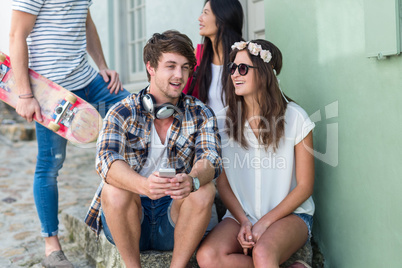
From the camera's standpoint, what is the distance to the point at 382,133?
2.27 m

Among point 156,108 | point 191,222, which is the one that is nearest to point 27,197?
point 156,108

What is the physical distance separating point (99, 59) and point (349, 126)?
1973 millimetres

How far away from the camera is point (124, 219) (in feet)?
7.89

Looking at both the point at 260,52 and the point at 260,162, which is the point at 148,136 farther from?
the point at 260,52

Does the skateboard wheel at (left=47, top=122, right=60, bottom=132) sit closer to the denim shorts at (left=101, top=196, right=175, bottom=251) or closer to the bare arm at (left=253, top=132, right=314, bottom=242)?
the denim shorts at (left=101, top=196, right=175, bottom=251)

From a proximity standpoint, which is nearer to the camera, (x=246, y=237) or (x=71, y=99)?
(x=246, y=237)

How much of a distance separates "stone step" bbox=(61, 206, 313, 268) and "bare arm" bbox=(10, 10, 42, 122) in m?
0.99

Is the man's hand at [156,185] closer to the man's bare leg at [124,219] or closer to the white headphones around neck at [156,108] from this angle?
the man's bare leg at [124,219]

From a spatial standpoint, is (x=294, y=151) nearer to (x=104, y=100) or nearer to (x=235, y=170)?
(x=235, y=170)

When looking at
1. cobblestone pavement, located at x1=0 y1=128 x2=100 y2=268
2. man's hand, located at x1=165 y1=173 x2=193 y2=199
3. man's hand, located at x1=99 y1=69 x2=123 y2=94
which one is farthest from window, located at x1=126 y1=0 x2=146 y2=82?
man's hand, located at x1=165 y1=173 x2=193 y2=199

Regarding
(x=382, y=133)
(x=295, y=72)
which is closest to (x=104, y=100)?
(x=295, y=72)

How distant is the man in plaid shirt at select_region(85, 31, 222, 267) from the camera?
94.0 inches

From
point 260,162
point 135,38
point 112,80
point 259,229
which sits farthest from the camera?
point 135,38

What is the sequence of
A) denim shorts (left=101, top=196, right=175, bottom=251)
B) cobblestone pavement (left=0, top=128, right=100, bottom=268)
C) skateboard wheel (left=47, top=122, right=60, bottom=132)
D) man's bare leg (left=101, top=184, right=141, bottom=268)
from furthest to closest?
cobblestone pavement (left=0, top=128, right=100, bottom=268) → skateboard wheel (left=47, top=122, right=60, bottom=132) → denim shorts (left=101, top=196, right=175, bottom=251) → man's bare leg (left=101, top=184, right=141, bottom=268)
